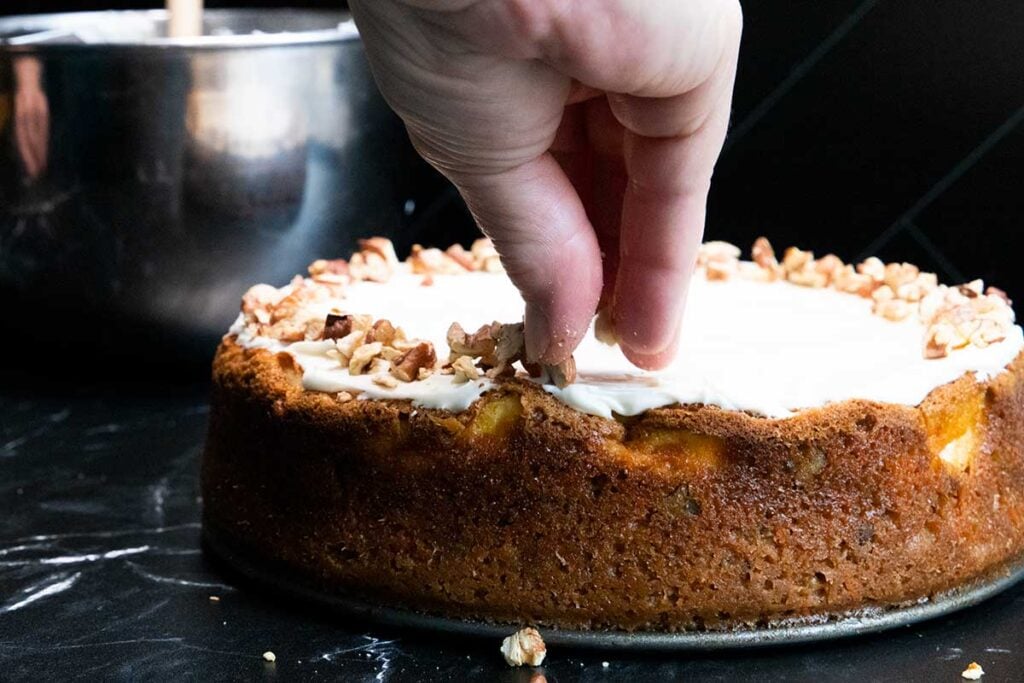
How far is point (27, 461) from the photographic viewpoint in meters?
1.60

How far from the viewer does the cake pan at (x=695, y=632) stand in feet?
3.62

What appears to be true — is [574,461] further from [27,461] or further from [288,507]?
[27,461]

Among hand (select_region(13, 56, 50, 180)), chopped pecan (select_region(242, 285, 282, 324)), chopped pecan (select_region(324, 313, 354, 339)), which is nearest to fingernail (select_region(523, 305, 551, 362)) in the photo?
chopped pecan (select_region(324, 313, 354, 339))

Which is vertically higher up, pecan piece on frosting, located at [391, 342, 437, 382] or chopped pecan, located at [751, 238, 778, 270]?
chopped pecan, located at [751, 238, 778, 270]

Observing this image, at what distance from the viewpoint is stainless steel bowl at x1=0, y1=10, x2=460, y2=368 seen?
1711 millimetres

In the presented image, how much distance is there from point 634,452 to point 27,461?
0.77m

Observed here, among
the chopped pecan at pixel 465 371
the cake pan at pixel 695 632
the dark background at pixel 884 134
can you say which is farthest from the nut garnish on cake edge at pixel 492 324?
the dark background at pixel 884 134

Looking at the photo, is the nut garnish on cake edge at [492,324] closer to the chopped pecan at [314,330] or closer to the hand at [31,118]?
the chopped pecan at [314,330]

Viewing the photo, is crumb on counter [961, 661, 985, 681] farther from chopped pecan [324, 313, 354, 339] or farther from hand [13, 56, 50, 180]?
hand [13, 56, 50, 180]

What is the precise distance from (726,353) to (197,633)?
473 mm

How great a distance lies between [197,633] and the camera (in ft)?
3.80

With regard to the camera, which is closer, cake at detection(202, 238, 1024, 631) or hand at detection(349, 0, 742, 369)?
hand at detection(349, 0, 742, 369)

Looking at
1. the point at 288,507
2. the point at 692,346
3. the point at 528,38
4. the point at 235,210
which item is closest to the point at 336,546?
the point at 288,507

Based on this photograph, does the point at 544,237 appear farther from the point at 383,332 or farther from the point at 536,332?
the point at 383,332
